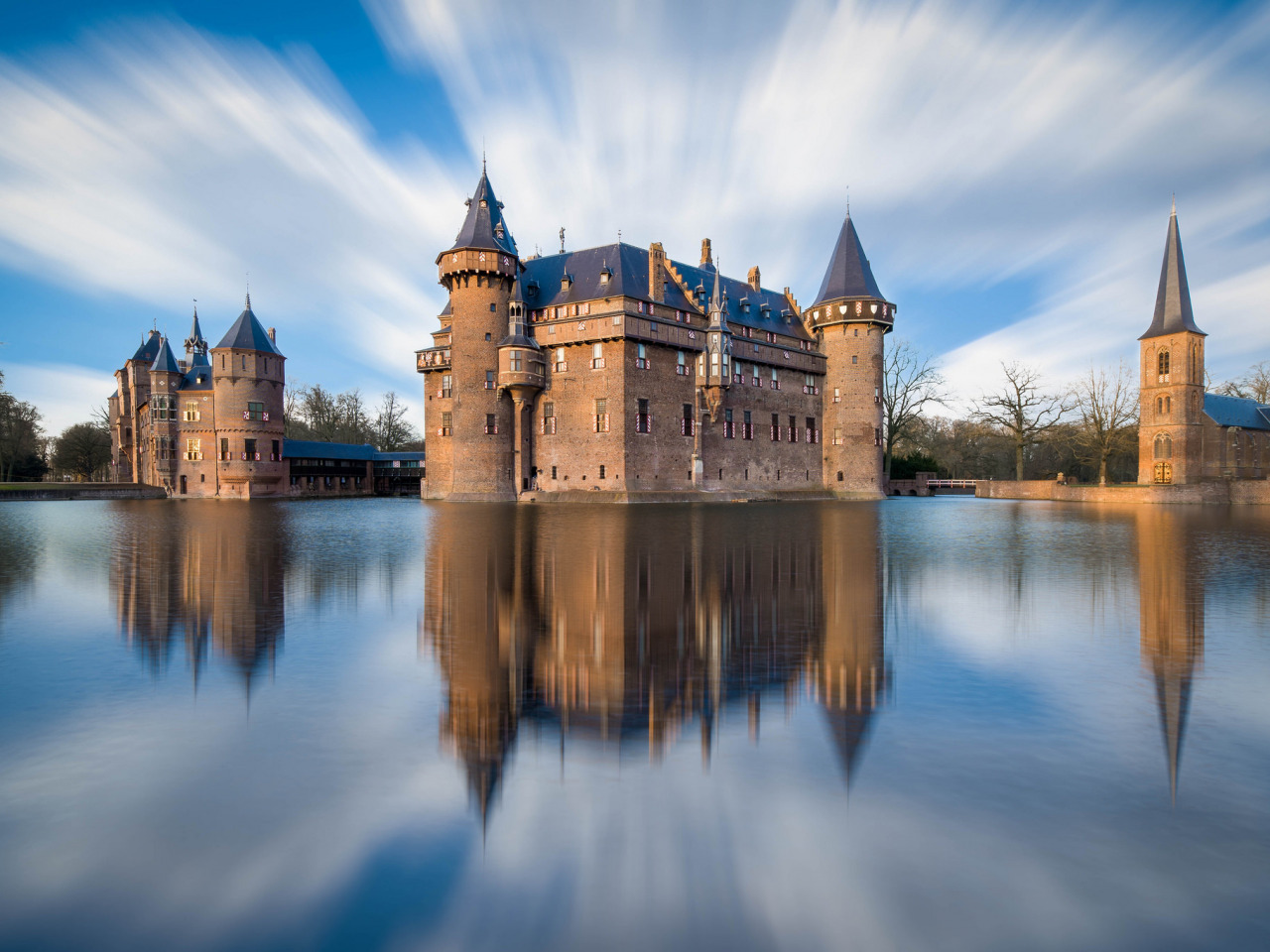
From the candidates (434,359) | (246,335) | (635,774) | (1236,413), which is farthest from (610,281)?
(1236,413)

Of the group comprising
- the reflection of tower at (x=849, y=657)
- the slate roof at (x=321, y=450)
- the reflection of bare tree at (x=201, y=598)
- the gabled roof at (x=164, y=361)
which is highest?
the gabled roof at (x=164, y=361)

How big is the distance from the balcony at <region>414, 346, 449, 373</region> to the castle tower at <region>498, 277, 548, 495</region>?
21.8 feet

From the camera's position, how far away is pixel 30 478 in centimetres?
7156

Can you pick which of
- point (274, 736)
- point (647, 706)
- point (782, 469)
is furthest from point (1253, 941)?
point (782, 469)

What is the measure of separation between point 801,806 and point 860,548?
13304 mm

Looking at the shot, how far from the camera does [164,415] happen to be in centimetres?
6244

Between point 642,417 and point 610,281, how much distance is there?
8101 mm

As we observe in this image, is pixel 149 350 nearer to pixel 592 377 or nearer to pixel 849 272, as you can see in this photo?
pixel 592 377

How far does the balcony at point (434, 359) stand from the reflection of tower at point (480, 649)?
122ft

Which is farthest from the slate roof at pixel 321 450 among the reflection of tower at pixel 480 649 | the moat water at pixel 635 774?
the moat water at pixel 635 774

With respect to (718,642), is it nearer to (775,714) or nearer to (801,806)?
(775,714)

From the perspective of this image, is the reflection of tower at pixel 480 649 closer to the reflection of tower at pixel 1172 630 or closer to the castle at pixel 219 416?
the reflection of tower at pixel 1172 630

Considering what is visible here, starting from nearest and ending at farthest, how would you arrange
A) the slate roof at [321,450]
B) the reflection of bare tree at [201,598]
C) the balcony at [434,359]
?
the reflection of bare tree at [201,598] → the balcony at [434,359] → the slate roof at [321,450]

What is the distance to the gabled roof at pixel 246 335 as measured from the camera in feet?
191
